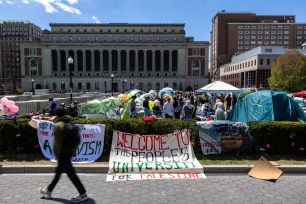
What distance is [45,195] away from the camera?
6.25 meters

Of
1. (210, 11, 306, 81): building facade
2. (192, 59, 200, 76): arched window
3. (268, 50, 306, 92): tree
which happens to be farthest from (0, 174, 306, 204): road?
(210, 11, 306, 81): building facade

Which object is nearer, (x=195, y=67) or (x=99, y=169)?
(x=99, y=169)

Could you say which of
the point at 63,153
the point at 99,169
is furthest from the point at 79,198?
the point at 99,169

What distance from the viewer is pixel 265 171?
7.98 m

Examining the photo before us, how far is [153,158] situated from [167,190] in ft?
6.90

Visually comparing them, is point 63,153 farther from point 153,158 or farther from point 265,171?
point 265,171

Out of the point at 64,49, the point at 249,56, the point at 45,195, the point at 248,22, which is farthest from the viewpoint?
the point at 248,22

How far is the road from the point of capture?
20.5 feet

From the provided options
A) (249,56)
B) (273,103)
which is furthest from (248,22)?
(273,103)

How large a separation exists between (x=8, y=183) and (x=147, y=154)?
3.97m

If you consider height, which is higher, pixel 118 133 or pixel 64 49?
pixel 64 49

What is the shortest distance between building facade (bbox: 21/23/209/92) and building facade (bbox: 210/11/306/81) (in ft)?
86.6

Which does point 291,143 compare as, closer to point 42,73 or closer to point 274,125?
point 274,125

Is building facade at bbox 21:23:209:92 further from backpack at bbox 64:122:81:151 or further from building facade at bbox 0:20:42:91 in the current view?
backpack at bbox 64:122:81:151
